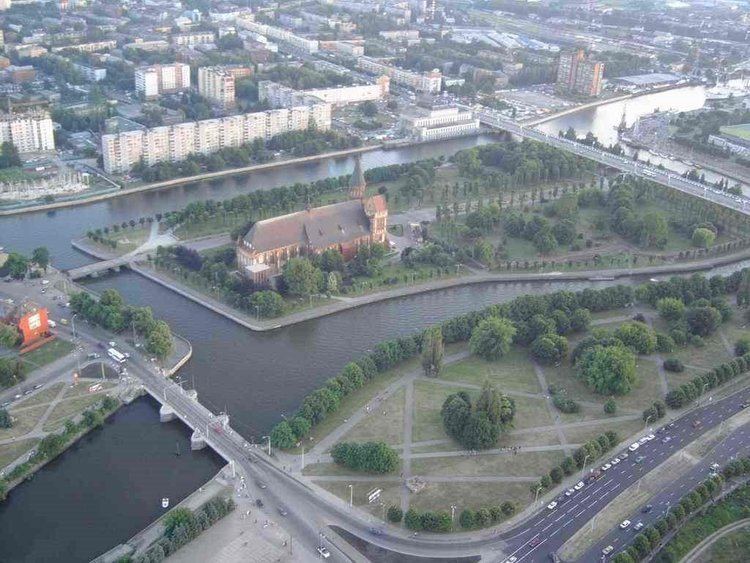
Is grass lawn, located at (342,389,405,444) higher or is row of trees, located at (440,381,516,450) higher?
row of trees, located at (440,381,516,450)

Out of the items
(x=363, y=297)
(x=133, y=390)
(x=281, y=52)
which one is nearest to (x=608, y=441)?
(x=363, y=297)

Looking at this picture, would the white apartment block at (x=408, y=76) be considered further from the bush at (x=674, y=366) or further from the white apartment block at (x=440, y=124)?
the bush at (x=674, y=366)

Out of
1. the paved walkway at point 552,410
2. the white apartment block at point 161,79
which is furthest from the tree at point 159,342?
the white apartment block at point 161,79

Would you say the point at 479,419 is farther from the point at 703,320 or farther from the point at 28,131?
the point at 28,131

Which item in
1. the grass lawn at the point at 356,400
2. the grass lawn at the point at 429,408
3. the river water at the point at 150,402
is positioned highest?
the grass lawn at the point at 429,408

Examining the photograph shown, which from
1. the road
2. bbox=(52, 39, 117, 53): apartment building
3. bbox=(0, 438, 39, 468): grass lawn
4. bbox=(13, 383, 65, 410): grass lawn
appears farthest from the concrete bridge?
bbox=(0, 438, 39, 468): grass lawn

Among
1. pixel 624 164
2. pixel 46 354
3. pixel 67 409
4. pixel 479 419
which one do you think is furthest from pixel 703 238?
pixel 46 354

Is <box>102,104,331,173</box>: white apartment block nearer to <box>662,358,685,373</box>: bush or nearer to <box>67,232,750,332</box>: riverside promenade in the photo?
<box>67,232,750,332</box>: riverside promenade
